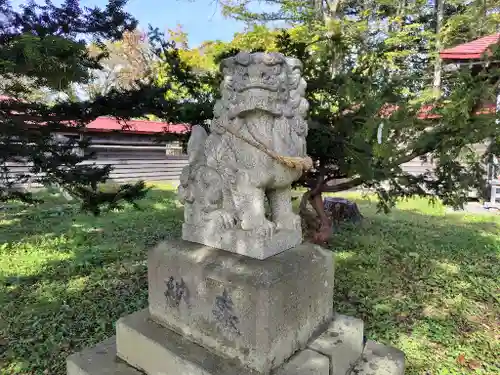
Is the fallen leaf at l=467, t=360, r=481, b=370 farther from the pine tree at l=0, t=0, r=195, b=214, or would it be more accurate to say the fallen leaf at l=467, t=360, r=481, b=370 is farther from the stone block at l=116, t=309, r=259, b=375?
the pine tree at l=0, t=0, r=195, b=214

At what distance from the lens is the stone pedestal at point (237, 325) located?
1649mm

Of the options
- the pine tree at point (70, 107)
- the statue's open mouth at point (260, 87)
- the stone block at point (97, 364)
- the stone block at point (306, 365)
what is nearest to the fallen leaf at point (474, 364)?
the stone block at point (306, 365)

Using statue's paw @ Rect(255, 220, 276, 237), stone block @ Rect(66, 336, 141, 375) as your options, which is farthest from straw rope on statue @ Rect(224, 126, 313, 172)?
stone block @ Rect(66, 336, 141, 375)

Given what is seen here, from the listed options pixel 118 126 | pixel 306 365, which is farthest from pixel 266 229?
pixel 118 126

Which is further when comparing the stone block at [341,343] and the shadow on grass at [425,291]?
the shadow on grass at [425,291]

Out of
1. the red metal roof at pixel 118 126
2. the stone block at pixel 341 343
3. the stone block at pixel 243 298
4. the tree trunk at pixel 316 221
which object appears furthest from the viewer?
the red metal roof at pixel 118 126

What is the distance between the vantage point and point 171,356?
5.98ft

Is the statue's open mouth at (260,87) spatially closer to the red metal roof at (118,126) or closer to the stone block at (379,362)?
the stone block at (379,362)

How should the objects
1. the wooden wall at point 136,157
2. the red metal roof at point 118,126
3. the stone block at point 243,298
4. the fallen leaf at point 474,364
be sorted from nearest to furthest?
the stone block at point 243,298 → the fallen leaf at point 474,364 → the red metal roof at point 118,126 → the wooden wall at point 136,157

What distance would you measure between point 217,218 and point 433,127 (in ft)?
8.42

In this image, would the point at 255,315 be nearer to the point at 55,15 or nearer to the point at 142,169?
the point at 55,15

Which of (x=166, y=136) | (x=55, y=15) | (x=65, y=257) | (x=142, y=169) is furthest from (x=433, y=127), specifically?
Result: (x=142, y=169)

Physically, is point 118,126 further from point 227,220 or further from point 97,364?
point 227,220

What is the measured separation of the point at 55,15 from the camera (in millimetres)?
3250
